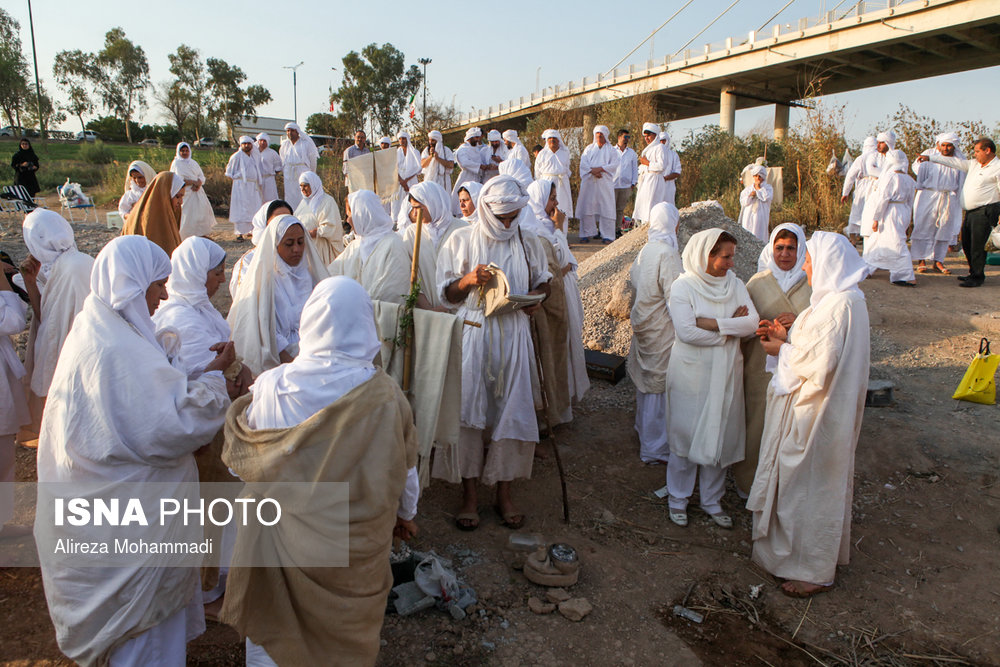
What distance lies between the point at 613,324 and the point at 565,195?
222 inches

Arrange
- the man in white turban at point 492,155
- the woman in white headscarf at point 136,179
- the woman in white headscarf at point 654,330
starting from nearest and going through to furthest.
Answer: the woman in white headscarf at point 654,330 < the woman in white headscarf at point 136,179 < the man in white turban at point 492,155

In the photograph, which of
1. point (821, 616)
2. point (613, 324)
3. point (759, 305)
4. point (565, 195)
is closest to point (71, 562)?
point (821, 616)

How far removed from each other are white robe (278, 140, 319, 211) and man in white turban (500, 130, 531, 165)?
3834mm

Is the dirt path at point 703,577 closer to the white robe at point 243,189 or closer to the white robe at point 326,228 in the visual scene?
the white robe at point 326,228

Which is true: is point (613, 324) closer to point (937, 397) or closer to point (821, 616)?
point (937, 397)

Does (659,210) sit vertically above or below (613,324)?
above

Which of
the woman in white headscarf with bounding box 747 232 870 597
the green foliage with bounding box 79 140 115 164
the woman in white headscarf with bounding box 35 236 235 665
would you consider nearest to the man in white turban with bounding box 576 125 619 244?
the woman in white headscarf with bounding box 747 232 870 597

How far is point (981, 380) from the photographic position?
530 centimetres

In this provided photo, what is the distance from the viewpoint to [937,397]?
18.6 feet

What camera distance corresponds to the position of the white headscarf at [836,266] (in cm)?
308

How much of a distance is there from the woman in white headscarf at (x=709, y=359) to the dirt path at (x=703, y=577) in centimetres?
51

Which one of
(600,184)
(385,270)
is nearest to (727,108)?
(600,184)

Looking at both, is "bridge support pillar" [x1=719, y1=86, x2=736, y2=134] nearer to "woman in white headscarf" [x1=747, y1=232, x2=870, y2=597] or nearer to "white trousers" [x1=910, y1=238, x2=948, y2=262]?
"white trousers" [x1=910, y1=238, x2=948, y2=262]

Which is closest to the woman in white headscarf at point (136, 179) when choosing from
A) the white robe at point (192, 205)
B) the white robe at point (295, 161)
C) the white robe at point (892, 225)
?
the white robe at point (192, 205)
